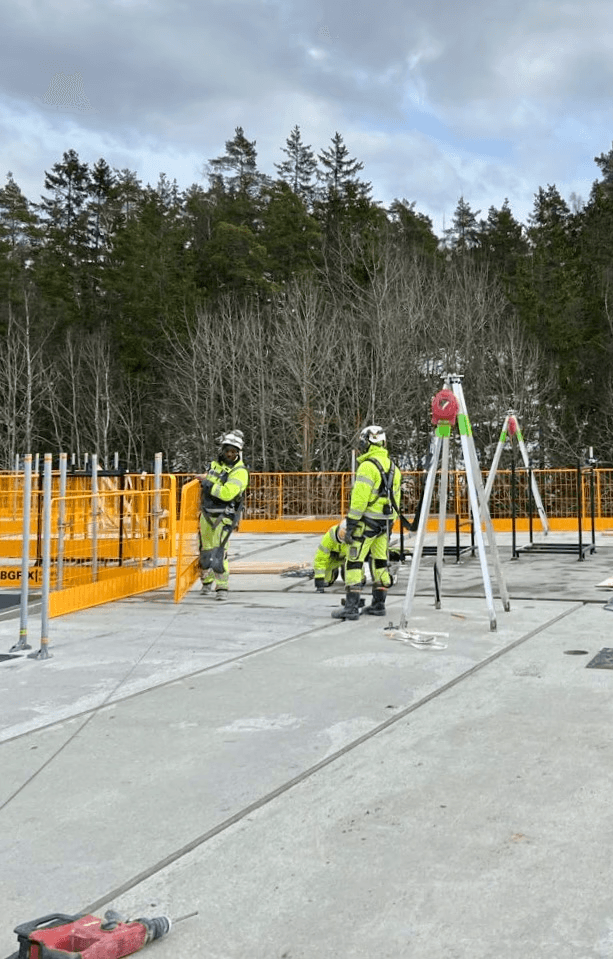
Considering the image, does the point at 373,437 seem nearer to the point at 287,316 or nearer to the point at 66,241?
the point at 287,316

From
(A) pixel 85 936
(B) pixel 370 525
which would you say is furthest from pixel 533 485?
(A) pixel 85 936

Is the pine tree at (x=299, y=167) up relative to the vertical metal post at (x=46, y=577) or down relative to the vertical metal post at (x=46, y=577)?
up

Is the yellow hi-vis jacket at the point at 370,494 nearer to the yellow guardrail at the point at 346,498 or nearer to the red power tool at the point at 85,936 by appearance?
the red power tool at the point at 85,936

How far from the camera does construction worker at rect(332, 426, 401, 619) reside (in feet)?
29.0

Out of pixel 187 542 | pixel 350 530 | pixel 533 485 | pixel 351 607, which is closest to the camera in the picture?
pixel 350 530

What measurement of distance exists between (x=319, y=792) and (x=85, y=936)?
1.59 m

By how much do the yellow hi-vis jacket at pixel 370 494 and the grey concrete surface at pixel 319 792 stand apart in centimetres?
135

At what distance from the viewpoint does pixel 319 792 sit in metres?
4.16

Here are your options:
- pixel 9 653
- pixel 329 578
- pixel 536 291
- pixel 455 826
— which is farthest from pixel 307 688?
pixel 536 291

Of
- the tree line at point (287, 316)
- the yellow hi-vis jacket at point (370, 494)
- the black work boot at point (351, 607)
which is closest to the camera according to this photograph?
the yellow hi-vis jacket at point (370, 494)

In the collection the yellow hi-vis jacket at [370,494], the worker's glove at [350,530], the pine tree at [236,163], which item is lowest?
the worker's glove at [350,530]

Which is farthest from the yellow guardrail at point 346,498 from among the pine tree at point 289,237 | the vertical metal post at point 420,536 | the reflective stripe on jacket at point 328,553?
the pine tree at point 289,237

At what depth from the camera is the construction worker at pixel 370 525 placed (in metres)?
8.83

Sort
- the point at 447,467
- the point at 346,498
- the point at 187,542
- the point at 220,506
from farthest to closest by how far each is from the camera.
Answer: the point at 346,498, the point at 187,542, the point at 220,506, the point at 447,467
